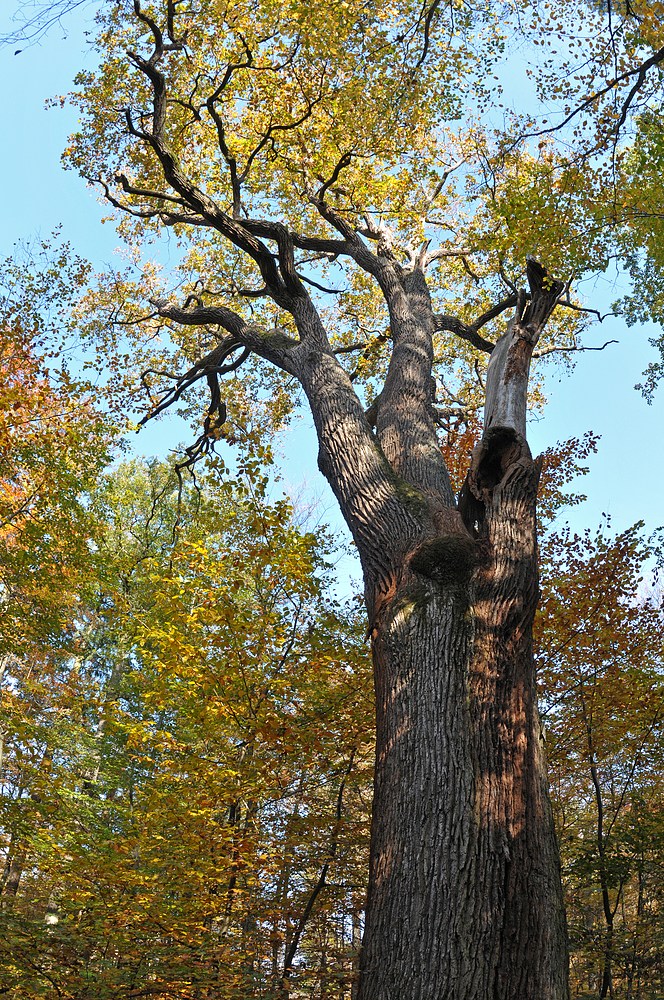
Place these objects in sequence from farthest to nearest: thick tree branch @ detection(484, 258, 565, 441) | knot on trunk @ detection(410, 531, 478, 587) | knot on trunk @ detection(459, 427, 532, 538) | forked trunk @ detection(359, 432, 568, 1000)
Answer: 1. thick tree branch @ detection(484, 258, 565, 441)
2. knot on trunk @ detection(459, 427, 532, 538)
3. knot on trunk @ detection(410, 531, 478, 587)
4. forked trunk @ detection(359, 432, 568, 1000)

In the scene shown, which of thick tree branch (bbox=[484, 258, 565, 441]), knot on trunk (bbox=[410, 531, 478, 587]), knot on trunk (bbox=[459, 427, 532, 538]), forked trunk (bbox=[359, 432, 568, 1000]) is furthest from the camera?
thick tree branch (bbox=[484, 258, 565, 441])

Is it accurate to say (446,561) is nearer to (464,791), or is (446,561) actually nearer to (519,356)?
(464,791)

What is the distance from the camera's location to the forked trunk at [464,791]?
264 centimetres

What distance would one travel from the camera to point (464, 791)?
2.98 m

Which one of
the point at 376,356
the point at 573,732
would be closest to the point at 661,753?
the point at 573,732

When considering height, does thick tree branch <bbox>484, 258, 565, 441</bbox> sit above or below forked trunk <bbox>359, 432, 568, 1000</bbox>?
above

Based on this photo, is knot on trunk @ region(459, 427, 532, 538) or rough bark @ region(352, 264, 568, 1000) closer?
rough bark @ region(352, 264, 568, 1000)

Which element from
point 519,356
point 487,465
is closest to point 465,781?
point 487,465

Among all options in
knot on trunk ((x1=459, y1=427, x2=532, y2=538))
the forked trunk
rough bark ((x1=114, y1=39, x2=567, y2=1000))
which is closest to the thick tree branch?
rough bark ((x1=114, y1=39, x2=567, y2=1000))

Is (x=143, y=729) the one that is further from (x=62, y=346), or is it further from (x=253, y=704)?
(x=62, y=346)

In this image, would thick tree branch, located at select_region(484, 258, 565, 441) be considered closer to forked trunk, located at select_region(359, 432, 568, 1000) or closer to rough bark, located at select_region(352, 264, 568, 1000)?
rough bark, located at select_region(352, 264, 568, 1000)

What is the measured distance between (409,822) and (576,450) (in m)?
10.7

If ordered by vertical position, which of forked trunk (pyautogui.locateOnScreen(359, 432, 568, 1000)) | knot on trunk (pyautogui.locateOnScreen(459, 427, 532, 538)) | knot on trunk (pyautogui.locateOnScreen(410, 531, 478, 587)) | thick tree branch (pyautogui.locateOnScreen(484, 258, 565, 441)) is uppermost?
thick tree branch (pyautogui.locateOnScreen(484, 258, 565, 441))

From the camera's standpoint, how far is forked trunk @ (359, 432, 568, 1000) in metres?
2.64
